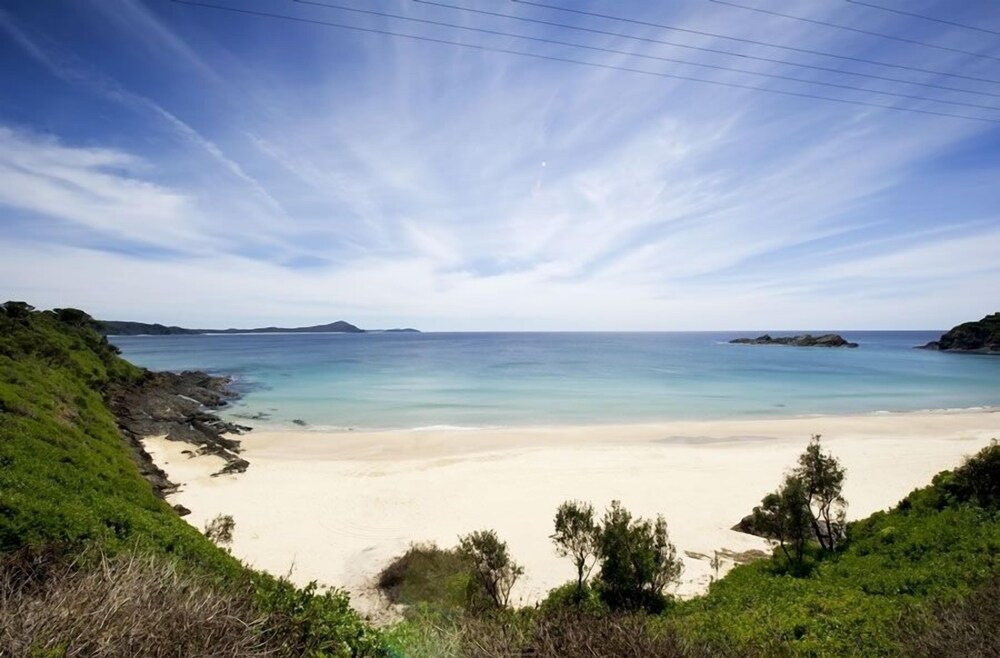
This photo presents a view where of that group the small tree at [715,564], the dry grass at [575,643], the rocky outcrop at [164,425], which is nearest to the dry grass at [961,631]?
the dry grass at [575,643]

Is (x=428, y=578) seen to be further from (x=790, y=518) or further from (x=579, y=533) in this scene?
(x=790, y=518)

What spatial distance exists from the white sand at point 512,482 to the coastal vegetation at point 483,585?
2277 mm

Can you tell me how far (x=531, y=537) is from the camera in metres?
20.3

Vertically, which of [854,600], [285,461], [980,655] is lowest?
[285,461]

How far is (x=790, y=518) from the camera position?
645 inches

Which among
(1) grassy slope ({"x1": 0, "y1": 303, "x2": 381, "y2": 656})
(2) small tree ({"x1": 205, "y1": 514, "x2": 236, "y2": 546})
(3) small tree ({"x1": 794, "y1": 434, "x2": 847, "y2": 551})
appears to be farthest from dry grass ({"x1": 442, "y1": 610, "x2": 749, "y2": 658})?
(2) small tree ({"x1": 205, "y1": 514, "x2": 236, "y2": 546})

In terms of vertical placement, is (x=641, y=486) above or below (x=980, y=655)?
below

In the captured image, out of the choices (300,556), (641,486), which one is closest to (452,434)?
(641,486)

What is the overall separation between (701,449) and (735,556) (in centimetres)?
1823

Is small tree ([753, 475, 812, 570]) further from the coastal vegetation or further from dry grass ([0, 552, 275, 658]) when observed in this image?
dry grass ([0, 552, 275, 658])

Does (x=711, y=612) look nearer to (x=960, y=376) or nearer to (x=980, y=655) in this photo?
(x=980, y=655)

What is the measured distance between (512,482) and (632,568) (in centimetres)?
1402

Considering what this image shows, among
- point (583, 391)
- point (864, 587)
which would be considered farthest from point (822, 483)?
point (583, 391)

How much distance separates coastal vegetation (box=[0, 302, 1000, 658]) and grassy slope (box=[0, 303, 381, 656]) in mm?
60
